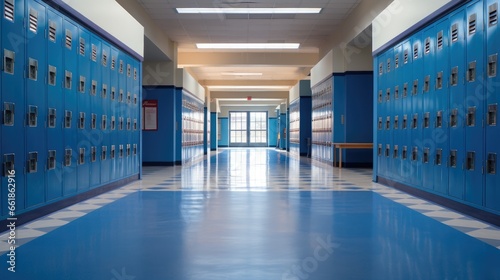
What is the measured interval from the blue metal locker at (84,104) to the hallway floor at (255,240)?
0.47 meters

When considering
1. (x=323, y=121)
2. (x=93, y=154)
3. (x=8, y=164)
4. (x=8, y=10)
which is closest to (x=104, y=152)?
(x=93, y=154)

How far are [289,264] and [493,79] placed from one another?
313 centimetres

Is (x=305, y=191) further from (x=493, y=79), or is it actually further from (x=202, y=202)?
(x=493, y=79)

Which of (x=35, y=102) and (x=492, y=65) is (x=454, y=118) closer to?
(x=492, y=65)

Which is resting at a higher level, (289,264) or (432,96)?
(432,96)

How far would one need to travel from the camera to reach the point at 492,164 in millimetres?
4953

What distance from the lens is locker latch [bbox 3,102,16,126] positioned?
4.46 meters

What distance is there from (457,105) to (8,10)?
202 inches

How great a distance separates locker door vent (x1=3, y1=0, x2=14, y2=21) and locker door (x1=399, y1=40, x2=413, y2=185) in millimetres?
5707

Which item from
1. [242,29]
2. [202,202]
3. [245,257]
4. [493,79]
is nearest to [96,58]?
[202,202]

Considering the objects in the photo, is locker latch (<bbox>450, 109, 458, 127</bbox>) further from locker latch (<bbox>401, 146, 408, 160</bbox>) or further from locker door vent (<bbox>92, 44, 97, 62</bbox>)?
locker door vent (<bbox>92, 44, 97, 62</bbox>)

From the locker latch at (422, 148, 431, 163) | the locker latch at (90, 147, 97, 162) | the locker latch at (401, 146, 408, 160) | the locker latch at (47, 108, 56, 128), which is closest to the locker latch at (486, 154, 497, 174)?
the locker latch at (422, 148, 431, 163)

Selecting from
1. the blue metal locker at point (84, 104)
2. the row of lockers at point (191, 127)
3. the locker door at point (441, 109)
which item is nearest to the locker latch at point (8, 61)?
the blue metal locker at point (84, 104)

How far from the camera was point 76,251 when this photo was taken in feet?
12.1
